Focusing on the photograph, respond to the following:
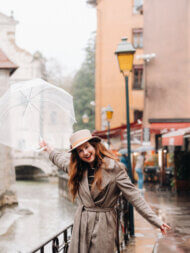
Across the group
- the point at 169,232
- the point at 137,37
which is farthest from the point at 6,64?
the point at 169,232

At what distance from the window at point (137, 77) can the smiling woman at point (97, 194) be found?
2862 centimetres

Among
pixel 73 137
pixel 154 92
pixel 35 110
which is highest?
pixel 154 92

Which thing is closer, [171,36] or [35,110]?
[35,110]

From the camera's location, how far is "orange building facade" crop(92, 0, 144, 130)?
1292 inches

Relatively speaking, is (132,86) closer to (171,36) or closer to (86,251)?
(171,36)

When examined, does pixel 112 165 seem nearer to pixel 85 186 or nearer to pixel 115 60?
pixel 85 186

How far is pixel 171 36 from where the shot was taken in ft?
64.4

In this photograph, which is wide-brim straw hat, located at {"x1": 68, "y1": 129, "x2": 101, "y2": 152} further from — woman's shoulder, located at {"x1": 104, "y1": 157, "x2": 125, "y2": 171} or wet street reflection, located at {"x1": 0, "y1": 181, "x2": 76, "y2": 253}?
wet street reflection, located at {"x1": 0, "y1": 181, "x2": 76, "y2": 253}

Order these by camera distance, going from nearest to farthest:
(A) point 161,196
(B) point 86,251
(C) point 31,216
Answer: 1. (B) point 86,251
2. (A) point 161,196
3. (C) point 31,216

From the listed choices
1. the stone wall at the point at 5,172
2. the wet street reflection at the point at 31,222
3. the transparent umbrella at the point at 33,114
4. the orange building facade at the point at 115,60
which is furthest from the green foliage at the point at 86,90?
the transparent umbrella at the point at 33,114

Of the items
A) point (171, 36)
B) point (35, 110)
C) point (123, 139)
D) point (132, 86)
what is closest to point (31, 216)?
point (123, 139)

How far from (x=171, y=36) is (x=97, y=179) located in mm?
16351

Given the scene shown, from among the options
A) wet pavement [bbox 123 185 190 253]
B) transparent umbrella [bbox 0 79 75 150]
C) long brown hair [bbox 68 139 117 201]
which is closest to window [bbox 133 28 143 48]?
wet pavement [bbox 123 185 190 253]

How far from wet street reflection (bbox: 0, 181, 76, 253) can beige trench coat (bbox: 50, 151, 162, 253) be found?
386 inches
